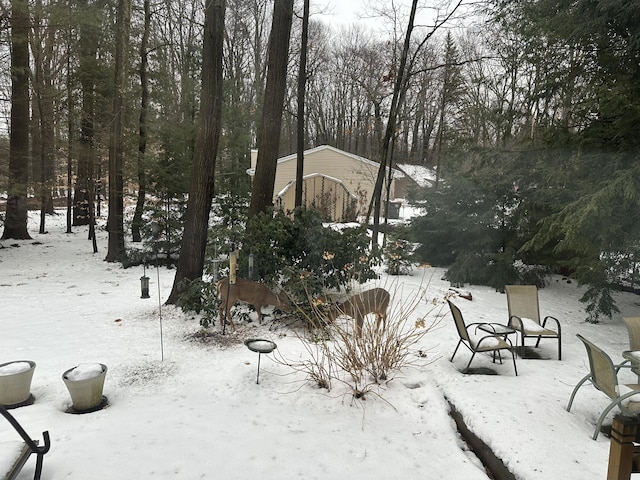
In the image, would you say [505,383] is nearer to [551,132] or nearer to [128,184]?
[551,132]

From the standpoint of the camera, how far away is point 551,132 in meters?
6.20

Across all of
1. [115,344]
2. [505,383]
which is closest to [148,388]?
[115,344]

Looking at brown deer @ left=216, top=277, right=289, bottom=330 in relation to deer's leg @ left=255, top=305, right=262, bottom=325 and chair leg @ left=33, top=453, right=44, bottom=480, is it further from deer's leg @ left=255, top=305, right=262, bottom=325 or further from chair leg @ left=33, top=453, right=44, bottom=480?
chair leg @ left=33, top=453, right=44, bottom=480

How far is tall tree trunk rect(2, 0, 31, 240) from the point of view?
1034 cm

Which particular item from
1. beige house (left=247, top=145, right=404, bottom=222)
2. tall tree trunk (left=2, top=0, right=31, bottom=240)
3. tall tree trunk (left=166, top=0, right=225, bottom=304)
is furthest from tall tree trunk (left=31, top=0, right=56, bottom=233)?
beige house (left=247, top=145, right=404, bottom=222)

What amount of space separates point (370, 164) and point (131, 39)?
13.1 metres

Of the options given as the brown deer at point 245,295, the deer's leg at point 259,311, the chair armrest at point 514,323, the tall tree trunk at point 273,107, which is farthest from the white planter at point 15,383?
the chair armrest at point 514,323

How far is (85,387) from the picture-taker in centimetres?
327

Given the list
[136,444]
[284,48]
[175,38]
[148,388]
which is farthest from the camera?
[175,38]

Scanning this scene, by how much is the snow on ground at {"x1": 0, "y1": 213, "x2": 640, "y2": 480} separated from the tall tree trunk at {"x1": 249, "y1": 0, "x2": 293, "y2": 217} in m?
2.86

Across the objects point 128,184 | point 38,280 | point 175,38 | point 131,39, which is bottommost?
point 38,280

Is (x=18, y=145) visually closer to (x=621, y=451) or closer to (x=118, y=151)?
(x=118, y=151)

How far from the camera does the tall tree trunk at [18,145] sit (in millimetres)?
10336

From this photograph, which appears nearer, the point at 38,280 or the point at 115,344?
the point at 115,344
